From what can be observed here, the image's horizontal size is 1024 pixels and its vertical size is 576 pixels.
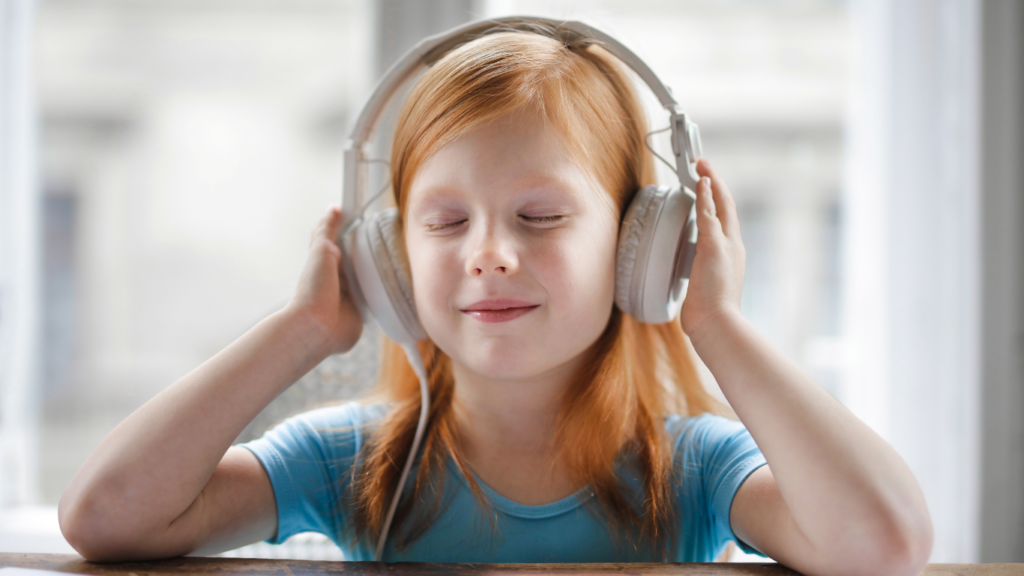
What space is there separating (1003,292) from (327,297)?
140cm

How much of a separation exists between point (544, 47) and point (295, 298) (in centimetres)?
47

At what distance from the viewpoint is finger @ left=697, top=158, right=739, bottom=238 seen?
743mm

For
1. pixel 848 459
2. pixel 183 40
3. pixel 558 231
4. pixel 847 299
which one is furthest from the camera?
pixel 183 40

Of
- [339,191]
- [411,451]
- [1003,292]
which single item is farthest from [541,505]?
[1003,292]

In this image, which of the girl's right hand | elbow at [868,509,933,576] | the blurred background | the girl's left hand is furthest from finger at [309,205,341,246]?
elbow at [868,509,933,576]

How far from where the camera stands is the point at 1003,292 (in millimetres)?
1242

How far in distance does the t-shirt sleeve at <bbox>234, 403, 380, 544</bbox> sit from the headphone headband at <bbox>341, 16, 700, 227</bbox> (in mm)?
316

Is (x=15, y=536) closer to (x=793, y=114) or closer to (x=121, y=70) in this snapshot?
(x=121, y=70)

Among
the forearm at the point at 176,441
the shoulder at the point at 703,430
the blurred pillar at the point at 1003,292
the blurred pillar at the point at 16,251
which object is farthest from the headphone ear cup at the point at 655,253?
the blurred pillar at the point at 16,251

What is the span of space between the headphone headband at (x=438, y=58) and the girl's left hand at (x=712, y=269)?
0.14 feet

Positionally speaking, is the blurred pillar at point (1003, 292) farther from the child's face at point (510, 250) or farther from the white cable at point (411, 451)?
the white cable at point (411, 451)

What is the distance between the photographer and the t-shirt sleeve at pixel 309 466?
0.76 meters

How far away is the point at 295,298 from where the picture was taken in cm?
75

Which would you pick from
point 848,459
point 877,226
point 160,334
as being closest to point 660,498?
point 848,459
